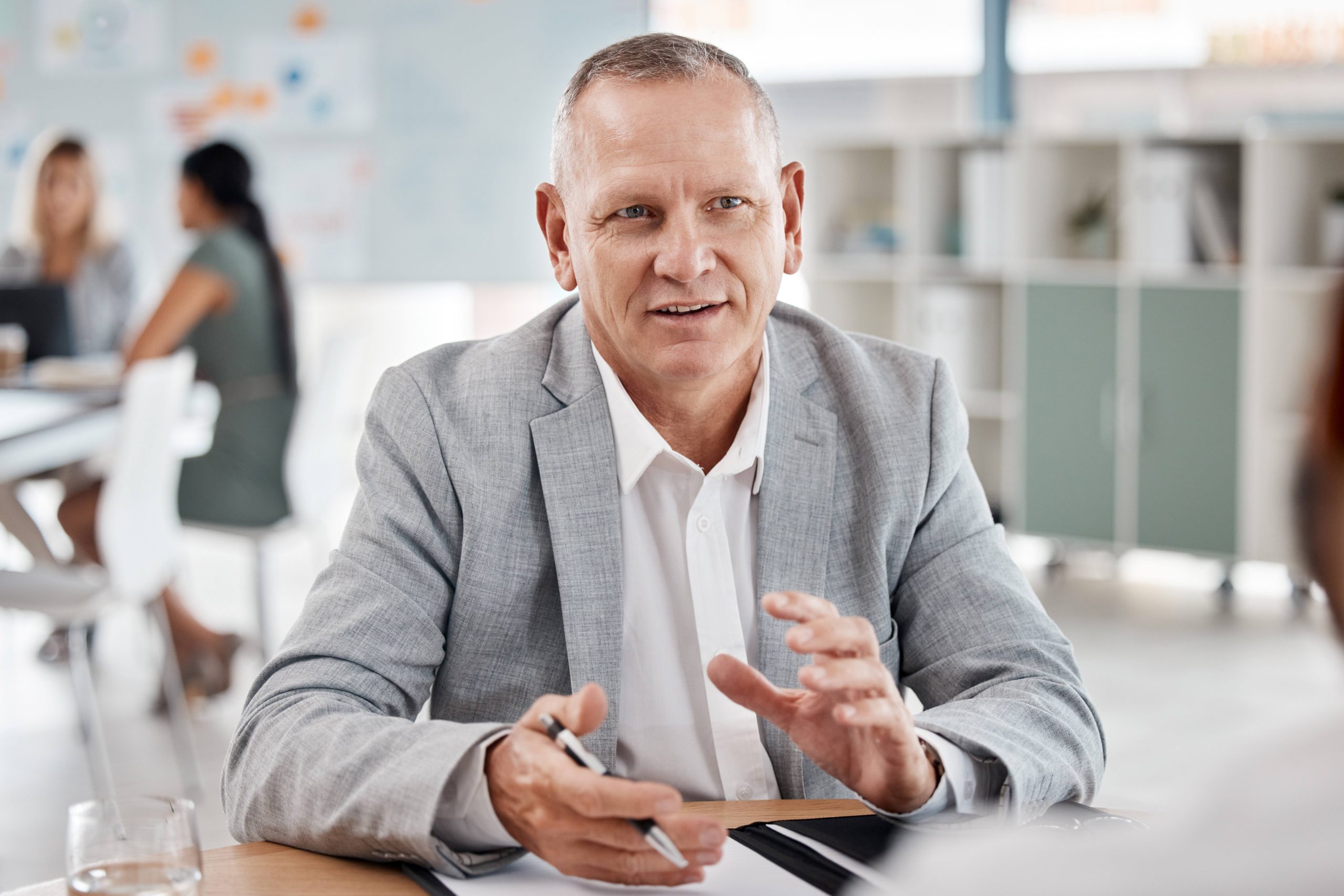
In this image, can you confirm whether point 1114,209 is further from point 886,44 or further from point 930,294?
point 886,44

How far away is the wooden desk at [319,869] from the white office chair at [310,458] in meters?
2.82

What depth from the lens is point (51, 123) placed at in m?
5.70

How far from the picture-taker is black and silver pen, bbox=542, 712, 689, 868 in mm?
970

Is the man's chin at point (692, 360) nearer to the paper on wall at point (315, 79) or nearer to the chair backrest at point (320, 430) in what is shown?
the chair backrest at point (320, 430)

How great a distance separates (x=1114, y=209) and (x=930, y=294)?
72cm

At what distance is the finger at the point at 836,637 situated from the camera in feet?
3.47

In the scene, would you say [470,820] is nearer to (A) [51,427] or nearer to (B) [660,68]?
(B) [660,68]

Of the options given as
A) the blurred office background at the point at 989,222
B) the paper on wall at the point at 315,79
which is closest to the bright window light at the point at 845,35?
the blurred office background at the point at 989,222

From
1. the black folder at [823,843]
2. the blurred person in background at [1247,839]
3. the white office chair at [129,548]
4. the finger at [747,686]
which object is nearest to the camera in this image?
the blurred person in background at [1247,839]

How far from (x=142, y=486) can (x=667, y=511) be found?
6.73ft

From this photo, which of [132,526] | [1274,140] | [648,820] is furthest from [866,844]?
[1274,140]

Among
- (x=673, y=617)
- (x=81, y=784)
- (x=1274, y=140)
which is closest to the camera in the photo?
(x=673, y=617)

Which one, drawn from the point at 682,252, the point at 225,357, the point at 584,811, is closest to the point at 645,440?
the point at 682,252

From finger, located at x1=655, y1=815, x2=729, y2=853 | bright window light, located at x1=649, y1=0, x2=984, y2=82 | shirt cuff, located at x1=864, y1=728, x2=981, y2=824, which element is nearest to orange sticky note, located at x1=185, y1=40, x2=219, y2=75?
bright window light, located at x1=649, y1=0, x2=984, y2=82
